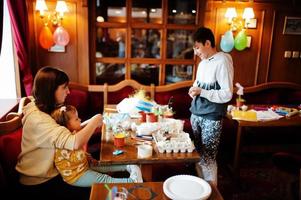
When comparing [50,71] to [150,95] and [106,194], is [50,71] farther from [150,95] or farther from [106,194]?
[150,95]

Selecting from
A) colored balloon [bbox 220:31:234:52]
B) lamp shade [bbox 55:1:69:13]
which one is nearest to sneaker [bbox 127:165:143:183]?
lamp shade [bbox 55:1:69:13]

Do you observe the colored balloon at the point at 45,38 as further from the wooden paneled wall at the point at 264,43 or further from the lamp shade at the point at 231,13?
the lamp shade at the point at 231,13

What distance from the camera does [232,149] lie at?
379 centimetres

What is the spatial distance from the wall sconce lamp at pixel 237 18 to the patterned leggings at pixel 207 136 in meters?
2.01

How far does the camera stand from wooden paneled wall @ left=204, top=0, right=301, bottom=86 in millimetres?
4023

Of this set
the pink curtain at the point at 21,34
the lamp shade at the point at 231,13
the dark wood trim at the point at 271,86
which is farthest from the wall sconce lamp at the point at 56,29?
the dark wood trim at the point at 271,86

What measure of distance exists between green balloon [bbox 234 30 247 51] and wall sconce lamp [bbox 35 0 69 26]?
2.30 m

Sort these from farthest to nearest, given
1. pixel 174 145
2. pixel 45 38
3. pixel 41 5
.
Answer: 1. pixel 45 38
2. pixel 41 5
3. pixel 174 145

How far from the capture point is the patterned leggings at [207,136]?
2.42 meters

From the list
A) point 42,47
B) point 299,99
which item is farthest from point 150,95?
point 299,99

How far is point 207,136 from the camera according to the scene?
245 centimetres

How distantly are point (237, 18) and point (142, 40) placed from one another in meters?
1.36

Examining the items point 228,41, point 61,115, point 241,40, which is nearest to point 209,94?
point 61,115

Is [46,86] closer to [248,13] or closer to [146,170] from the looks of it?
[146,170]
